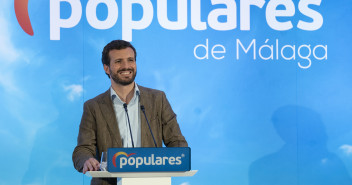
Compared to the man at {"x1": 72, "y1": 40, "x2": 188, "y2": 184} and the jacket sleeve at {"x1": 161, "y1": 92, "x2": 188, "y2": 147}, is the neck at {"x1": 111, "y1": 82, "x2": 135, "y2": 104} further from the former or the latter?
the jacket sleeve at {"x1": 161, "y1": 92, "x2": 188, "y2": 147}

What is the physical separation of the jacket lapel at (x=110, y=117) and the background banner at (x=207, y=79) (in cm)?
163

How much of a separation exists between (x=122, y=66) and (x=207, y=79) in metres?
1.73

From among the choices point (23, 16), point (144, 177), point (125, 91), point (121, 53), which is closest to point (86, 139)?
point (125, 91)

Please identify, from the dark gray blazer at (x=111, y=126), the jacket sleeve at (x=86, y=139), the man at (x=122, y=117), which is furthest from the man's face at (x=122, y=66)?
the jacket sleeve at (x=86, y=139)

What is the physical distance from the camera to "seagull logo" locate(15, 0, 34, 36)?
16.1ft

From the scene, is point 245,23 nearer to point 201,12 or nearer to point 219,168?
point 201,12

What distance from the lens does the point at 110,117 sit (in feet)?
10.6

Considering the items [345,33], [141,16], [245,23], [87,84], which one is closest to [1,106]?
[87,84]

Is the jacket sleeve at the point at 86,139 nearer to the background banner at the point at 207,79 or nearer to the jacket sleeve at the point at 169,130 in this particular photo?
the jacket sleeve at the point at 169,130

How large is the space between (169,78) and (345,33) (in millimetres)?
1776

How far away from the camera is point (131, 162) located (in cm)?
233

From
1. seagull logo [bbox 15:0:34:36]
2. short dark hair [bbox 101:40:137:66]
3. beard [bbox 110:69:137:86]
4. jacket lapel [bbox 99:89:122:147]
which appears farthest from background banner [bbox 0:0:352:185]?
jacket lapel [bbox 99:89:122:147]

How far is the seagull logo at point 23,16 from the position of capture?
489 centimetres

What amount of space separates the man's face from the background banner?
58.3 inches
